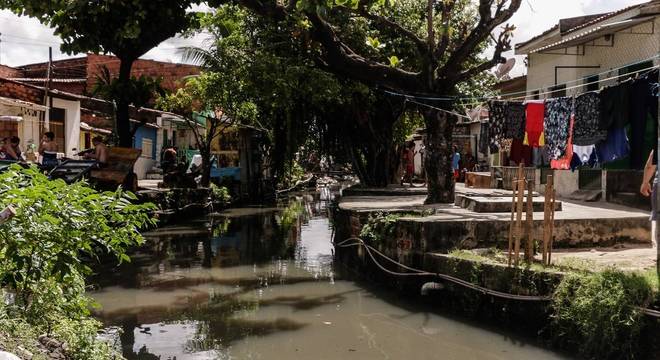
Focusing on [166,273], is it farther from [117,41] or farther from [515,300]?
[515,300]

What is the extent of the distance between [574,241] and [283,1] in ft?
26.6

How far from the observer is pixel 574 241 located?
373 inches

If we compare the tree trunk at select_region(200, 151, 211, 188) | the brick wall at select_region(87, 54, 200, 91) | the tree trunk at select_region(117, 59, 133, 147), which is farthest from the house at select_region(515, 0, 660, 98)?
the brick wall at select_region(87, 54, 200, 91)

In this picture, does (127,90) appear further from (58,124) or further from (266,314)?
(266,314)

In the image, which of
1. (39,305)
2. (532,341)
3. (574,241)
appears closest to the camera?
(39,305)

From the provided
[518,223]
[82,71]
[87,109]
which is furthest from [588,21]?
[82,71]

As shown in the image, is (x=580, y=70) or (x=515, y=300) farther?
(x=580, y=70)

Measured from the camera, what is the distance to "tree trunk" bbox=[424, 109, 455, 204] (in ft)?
44.6

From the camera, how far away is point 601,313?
649 centimetres

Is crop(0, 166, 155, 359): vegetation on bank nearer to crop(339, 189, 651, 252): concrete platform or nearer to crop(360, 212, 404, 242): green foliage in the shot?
crop(339, 189, 651, 252): concrete platform

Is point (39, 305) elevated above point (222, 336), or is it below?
above

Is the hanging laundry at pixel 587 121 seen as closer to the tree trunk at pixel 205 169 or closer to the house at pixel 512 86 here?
the house at pixel 512 86

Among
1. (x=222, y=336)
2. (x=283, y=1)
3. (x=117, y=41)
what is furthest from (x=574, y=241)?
(x=117, y=41)

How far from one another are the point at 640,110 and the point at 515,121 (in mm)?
3250
